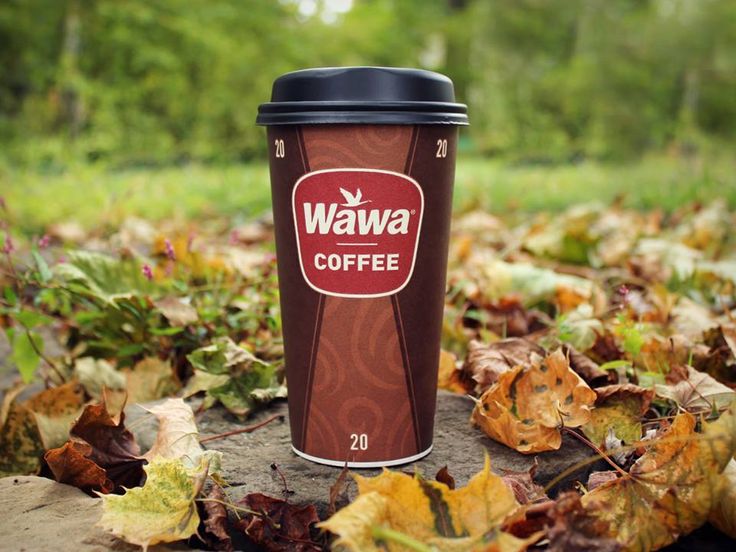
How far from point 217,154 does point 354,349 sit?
27.0 ft

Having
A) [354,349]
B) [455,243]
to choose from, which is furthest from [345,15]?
[354,349]

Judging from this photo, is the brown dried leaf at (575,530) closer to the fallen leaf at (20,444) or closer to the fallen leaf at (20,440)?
the fallen leaf at (20,440)

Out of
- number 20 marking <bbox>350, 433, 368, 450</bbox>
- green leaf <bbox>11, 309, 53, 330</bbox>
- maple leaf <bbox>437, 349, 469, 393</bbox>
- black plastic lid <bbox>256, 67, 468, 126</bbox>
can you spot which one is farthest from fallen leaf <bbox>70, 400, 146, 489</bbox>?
maple leaf <bbox>437, 349, 469, 393</bbox>

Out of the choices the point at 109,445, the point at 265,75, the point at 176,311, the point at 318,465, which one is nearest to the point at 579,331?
the point at 318,465

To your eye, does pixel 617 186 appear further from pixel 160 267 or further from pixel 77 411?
pixel 77 411

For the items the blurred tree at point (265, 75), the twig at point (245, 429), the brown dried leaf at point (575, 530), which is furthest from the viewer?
the blurred tree at point (265, 75)

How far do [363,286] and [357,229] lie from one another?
0.11 m

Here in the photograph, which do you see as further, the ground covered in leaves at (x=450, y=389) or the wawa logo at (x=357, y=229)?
the wawa logo at (x=357, y=229)

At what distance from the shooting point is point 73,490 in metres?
1.58

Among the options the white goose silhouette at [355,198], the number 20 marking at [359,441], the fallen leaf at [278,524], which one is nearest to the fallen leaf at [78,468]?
the fallen leaf at [278,524]

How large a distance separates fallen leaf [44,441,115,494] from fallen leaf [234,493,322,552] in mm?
313

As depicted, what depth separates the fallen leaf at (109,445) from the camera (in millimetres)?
1603

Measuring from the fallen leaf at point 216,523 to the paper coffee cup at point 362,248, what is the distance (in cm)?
31

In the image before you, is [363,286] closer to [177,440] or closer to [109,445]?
[177,440]
